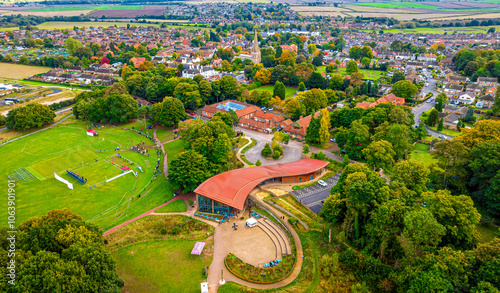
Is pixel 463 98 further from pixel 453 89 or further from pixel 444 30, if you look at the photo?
pixel 444 30

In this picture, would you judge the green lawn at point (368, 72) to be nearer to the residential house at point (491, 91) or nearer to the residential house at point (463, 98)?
the residential house at point (463, 98)

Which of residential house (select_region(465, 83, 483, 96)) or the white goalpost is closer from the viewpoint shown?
the white goalpost

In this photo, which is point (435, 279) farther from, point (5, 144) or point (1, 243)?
point (5, 144)

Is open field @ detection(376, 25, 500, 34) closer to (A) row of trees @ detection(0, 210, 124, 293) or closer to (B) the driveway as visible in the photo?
(B) the driveway

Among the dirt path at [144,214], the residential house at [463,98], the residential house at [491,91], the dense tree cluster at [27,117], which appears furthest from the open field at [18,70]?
the residential house at [491,91]

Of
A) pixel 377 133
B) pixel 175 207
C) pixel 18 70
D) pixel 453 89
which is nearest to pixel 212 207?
pixel 175 207

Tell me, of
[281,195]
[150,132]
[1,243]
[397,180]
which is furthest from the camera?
[150,132]

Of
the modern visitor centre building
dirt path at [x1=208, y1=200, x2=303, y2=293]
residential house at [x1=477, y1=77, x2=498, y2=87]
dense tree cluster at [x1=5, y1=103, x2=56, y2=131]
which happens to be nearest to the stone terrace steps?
dirt path at [x1=208, y1=200, x2=303, y2=293]

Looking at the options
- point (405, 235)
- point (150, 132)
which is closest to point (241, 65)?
point (150, 132)
